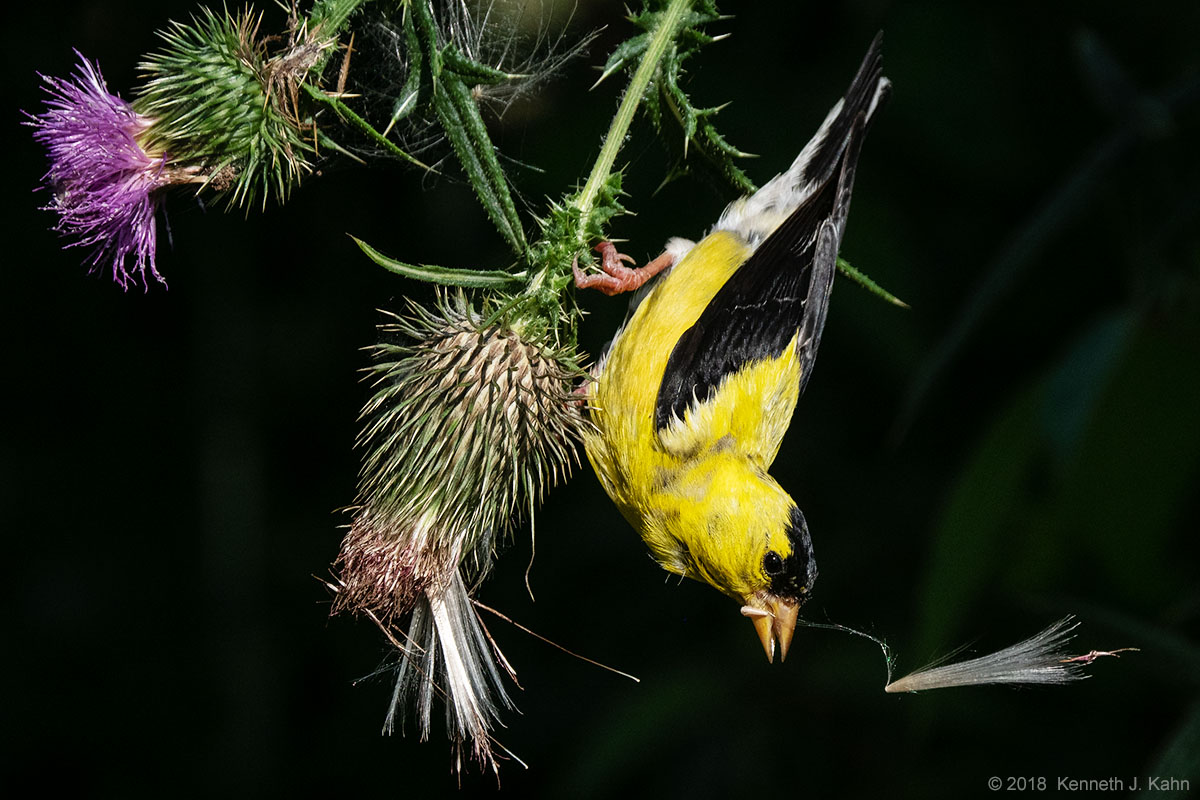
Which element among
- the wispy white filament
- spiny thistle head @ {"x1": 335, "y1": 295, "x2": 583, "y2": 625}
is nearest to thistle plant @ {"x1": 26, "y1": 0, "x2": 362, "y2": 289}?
spiny thistle head @ {"x1": 335, "y1": 295, "x2": 583, "y2": 625}

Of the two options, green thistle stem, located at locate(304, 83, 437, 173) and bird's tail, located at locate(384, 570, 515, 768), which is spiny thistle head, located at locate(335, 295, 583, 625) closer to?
bird's tail, located at locate(384, 570, 515, 768)

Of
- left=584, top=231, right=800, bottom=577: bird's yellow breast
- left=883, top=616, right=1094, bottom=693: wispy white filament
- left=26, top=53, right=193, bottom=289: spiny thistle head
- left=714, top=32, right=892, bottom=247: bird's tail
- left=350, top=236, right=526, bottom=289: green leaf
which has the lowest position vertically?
left=883, top=616, right=1094, bottom=693: wispy white filament

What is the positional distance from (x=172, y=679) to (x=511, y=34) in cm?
295

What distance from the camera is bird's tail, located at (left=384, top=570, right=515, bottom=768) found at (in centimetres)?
169

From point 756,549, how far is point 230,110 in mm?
1210

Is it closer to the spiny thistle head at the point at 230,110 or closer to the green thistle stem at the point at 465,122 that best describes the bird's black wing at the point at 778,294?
the green thistle stem at the point at 465,122

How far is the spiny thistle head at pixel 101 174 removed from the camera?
1.65 meters

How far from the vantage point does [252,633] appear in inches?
158

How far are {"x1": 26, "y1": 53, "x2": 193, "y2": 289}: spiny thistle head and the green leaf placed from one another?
1.37 feet

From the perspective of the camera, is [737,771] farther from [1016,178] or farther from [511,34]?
[511,34]

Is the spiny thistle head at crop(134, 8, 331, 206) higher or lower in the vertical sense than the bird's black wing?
higher

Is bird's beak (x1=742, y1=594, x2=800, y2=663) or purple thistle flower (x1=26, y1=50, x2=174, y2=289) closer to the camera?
purple thistle flower (x1=26, y1=50, x2=174, y2=289)

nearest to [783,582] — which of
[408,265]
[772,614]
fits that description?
[772,614]

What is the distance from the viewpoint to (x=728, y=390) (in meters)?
2.31
